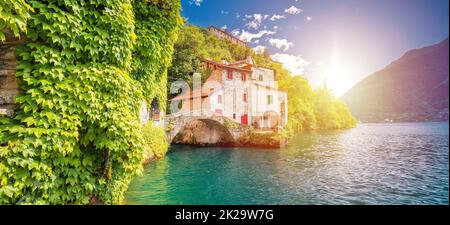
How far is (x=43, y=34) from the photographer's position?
9.04ft

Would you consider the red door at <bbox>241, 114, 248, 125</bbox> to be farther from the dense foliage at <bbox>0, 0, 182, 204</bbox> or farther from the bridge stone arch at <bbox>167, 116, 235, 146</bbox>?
the dense foliage at <bbox>0, 0, 182, 204</bbox>

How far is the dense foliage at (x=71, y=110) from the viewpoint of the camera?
253cm

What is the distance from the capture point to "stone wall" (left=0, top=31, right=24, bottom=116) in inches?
107

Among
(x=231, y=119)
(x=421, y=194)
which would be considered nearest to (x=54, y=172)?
(x=421, y=194)

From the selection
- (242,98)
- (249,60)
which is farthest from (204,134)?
(249,60)

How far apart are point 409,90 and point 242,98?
2809 inches

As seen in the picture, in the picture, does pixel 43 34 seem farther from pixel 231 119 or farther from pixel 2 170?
pixel 231 119

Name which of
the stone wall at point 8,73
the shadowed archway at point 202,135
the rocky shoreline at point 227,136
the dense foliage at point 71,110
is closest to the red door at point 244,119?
the rocky shoreline at point 227,136

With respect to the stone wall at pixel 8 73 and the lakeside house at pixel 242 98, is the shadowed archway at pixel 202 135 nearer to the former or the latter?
the lakeside house at pixel 242 98

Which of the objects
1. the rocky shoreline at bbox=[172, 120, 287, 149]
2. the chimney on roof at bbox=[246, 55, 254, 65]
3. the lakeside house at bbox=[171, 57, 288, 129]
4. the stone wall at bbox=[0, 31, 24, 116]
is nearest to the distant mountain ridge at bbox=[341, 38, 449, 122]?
the lakeside house at bbox=[171, 57, 288, 129]

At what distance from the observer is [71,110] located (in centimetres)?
280

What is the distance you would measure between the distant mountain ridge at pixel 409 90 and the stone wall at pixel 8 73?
76.0 m

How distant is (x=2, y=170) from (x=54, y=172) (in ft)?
1.80

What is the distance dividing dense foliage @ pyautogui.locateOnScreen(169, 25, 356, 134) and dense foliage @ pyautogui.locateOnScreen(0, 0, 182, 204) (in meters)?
3.19
